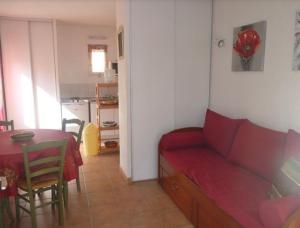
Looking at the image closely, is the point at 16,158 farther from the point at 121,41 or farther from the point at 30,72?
the point at 30,72

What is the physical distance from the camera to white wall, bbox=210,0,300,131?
94.3 inches

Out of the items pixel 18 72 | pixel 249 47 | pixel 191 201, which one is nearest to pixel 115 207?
pixel 191 201

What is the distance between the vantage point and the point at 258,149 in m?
2.41

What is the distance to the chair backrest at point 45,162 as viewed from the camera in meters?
2.21

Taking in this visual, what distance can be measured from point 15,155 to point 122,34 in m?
1.85

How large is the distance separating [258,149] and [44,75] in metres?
4.30

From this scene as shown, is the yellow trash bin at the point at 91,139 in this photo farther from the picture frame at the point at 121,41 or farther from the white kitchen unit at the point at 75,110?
the picture frame at the point at 121,41

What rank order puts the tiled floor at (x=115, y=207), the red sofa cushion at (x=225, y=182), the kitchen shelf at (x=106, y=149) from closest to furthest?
1. the red sofa cushion at (x=225, y=182)
2. the tiled floor at (x=115, y=207)
3. the kitchen shelf at (x=106, y=149)

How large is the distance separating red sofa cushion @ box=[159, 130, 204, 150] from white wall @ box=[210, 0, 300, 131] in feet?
1.62

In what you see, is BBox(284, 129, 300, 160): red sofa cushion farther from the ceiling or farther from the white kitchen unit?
the white kitchen unit

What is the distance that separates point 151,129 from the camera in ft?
11.3

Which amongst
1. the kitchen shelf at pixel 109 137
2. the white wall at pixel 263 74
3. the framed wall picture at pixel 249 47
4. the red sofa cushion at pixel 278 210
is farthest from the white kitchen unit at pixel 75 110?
the red sofa cushion at pixel 278 210

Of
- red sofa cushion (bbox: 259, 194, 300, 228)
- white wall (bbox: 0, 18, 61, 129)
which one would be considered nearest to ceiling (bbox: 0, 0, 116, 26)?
white wall (bbox: 0, 18, 61, 129)

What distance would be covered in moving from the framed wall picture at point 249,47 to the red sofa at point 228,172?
24.3 inches
